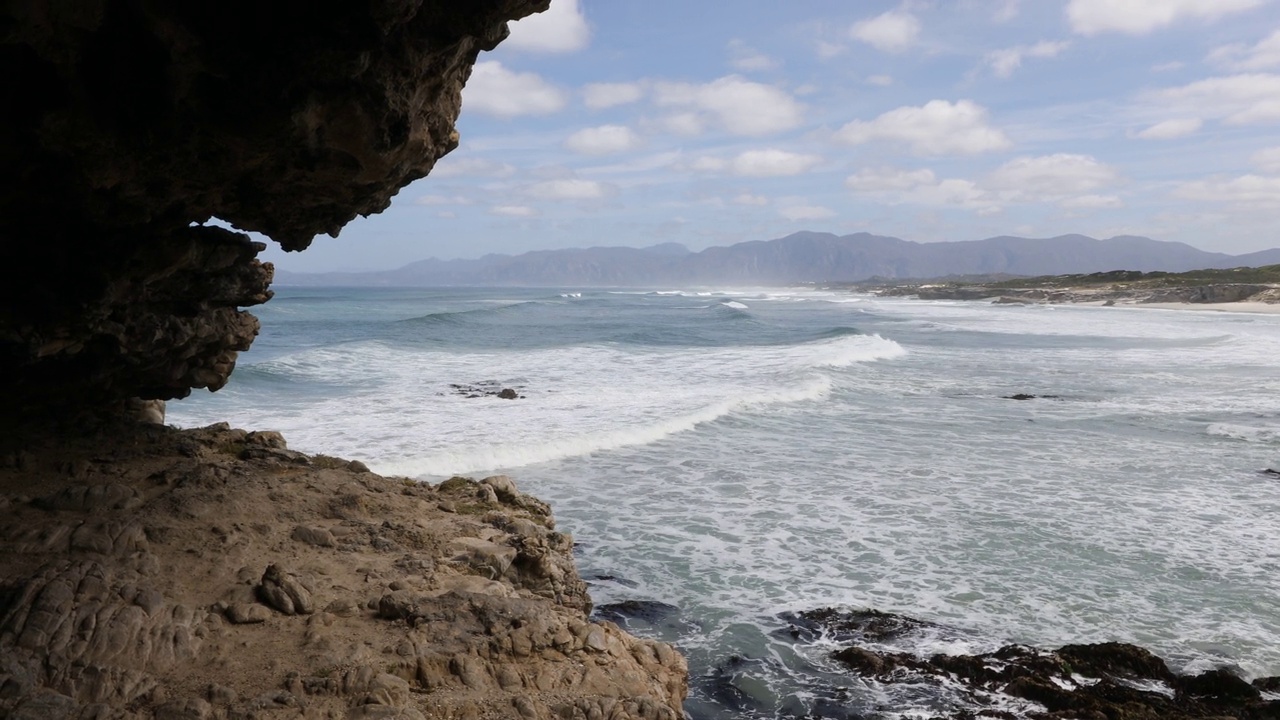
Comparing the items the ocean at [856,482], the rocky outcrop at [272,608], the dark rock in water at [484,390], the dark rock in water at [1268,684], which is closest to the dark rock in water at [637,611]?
the ocean at [856,482]

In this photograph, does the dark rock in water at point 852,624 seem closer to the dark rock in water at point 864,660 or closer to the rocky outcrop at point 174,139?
the dark rock in water at point 864,660

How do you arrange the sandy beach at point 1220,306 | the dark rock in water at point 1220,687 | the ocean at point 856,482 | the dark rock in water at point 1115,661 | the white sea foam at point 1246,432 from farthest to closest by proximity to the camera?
1. the sandy beach at point 1220,306
2. the white sea foam at point 1246,432
3. the ocean at point 856,482
4. the dark rock in water at point 1115,661
5. the dark rock in water at point 1220,687

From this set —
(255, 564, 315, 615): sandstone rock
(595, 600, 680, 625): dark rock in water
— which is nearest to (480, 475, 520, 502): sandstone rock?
(595, 600, 680, 625): dark rock in water

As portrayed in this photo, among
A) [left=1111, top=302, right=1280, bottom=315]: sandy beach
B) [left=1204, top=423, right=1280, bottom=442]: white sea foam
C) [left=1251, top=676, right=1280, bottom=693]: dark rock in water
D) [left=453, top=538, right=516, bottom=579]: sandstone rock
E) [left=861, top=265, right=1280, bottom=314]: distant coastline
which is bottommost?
[left=1251, top=676, right=1280, bottom=693]: dark rock in water

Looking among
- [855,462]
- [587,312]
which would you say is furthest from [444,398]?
[587,312]

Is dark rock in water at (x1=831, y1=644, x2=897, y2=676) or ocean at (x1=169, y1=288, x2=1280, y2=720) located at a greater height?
ocean at (x1=169, y1=288, x2=1280, y2=720)

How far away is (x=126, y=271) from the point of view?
6.16 meters

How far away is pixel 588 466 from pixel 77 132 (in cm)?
976

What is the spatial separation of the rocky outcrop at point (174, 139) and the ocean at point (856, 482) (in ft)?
15.0

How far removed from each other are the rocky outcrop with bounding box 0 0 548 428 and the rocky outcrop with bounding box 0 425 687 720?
1274mm

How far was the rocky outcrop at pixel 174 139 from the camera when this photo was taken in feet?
15.0

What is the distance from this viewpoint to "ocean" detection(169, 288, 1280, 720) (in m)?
7.72

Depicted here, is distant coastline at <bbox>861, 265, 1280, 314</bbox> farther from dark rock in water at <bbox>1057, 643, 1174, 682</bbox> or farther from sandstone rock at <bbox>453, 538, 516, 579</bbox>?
sandstone rock at <bbox>453, 538, 516, 579</bbox>

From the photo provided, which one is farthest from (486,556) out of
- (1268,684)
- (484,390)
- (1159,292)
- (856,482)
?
(1159,292)
